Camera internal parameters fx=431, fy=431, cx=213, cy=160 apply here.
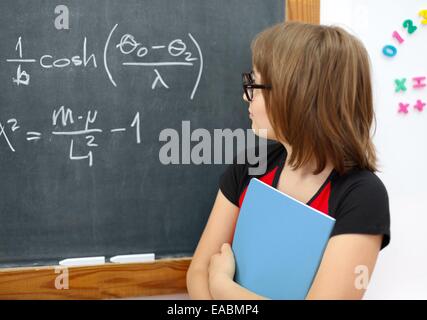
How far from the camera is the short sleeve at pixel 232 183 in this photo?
1184 mm

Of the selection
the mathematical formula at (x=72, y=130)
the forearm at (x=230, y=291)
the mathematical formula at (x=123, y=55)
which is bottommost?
the forearm at (x=230, y=291)

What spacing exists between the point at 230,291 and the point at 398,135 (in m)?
0.85

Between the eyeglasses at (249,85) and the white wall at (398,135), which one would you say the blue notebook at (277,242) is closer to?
the eyeglasses at (249,85)

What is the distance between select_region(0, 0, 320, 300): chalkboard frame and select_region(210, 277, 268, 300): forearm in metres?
0.31

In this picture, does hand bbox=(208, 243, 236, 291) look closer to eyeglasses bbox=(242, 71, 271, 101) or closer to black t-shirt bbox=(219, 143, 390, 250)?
black t-shirt bbox=(219, 143, 390, 250)

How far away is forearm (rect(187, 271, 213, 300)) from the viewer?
1.11 metres

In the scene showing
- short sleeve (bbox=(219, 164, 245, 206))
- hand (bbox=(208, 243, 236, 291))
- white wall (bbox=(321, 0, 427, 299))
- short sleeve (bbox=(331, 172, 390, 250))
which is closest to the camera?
short sleeve (bbox=(331, 172, 390, 250))

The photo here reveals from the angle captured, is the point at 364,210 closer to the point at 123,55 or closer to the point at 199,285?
the point at 199,285

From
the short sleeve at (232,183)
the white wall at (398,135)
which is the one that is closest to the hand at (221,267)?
the short sleeve at (232,183)

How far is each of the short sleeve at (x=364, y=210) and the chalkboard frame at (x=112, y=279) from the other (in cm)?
57

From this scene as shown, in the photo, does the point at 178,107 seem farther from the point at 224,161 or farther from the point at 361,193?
the point at 361,193

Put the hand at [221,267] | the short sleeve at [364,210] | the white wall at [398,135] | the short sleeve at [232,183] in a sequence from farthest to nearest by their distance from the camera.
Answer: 1. the white wall at [398,135]
2. the short sleeve at [232,183]
3. the hand at [221,267]
4. the short sleeve at [364,210]

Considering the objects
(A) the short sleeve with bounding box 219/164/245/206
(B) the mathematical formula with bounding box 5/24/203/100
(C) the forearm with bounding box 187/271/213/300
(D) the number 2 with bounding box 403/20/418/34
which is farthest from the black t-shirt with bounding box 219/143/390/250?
(D) the number 2 with bounding box 403/20/418/34

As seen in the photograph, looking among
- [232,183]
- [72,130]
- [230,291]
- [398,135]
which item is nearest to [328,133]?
[232,183]
